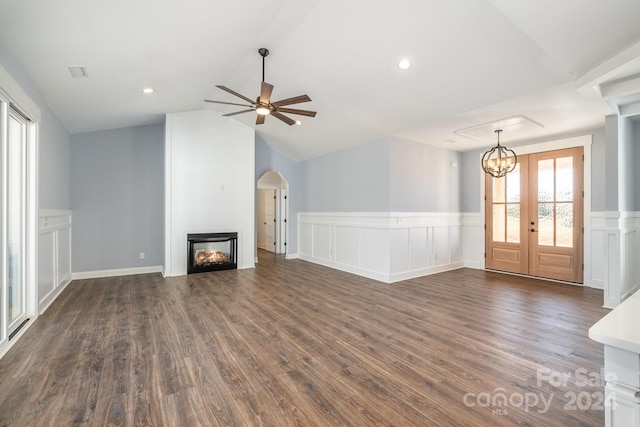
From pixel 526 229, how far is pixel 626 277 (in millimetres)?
1945

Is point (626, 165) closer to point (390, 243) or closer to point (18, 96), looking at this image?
point (390, 243)

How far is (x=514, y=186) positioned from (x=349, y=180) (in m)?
3.28

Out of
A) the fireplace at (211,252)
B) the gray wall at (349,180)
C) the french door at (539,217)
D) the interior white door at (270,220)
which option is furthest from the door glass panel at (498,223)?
the interior white door at (270,220)

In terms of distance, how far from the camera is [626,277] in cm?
381

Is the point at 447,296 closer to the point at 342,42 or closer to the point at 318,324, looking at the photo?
the point at 318,324

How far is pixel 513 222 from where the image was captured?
590 centimetres

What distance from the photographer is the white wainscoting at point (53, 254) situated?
369 cm

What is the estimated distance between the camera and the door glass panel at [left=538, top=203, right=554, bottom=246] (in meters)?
5.38

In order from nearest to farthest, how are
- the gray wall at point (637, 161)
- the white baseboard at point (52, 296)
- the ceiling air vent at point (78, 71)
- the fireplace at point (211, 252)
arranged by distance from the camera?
the ceiling air vent at point (78, 71) → the white baseboard at point (52, 296) → the gray wall at point (637, 161) → the fireplace at point (211, 252)

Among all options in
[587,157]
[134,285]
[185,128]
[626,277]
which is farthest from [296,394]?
[587,157]

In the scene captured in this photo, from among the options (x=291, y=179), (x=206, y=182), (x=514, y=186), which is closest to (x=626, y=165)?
(x=514, y=186)

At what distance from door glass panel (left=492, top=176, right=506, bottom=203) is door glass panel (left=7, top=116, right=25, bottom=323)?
751cm

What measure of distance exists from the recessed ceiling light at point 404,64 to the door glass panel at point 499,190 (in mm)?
3884

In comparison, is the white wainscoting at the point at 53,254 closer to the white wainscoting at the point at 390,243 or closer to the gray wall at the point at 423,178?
the white wainscoting at the point at 390,243
